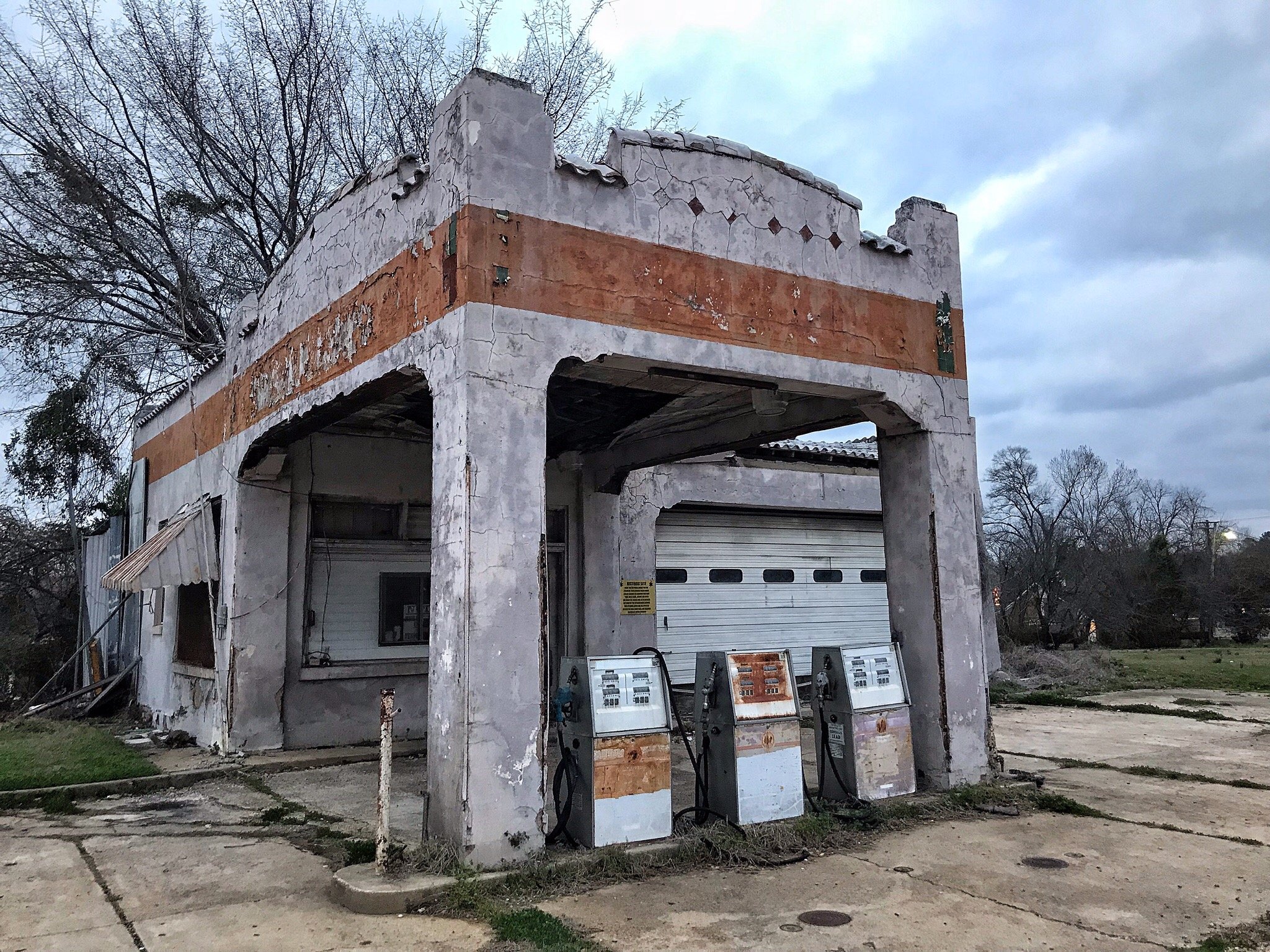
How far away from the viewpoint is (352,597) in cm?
1100

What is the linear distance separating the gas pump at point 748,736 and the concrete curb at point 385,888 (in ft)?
5.45

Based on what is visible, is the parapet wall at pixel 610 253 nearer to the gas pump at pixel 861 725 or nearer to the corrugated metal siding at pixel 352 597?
the corrugated metal siding at pixel 352 597

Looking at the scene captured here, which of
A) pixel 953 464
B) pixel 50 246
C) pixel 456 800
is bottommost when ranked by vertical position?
pixel 456 800

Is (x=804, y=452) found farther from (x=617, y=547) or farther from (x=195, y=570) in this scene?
(x=195, y=570)

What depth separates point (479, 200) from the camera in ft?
20.6

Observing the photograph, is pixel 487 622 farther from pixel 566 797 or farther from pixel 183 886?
pixel 183 886

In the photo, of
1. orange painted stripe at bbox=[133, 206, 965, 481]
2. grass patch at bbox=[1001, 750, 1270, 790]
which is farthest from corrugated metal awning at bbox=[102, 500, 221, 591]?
grass patch at bbox=[1001, 750, 1270, 790]

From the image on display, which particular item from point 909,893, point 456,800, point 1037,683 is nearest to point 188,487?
point 456,800

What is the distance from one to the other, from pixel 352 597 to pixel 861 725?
20.7 ft

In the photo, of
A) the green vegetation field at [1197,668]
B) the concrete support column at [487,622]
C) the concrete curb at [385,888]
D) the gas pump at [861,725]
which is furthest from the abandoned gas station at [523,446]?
the green vegetation field at [1197,668]

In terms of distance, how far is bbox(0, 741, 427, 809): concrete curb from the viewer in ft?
27.2

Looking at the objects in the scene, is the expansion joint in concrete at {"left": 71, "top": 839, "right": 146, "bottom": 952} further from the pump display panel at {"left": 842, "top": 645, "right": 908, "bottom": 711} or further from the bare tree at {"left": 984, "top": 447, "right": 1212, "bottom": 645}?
the bare tree at {"left": 984, "top": 447, "right": 1212, "bottom": 645}

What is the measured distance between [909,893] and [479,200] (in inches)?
205

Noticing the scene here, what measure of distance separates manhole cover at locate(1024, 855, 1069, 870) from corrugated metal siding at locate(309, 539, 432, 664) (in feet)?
23.9
